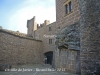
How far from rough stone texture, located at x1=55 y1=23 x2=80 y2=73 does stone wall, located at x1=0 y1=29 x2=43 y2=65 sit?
670 cm

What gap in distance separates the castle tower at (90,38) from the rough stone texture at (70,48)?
0.99 m

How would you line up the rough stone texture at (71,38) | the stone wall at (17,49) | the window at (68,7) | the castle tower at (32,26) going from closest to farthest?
the rough stone texture at (71,38) → the window at (68,7) → the stone wall at (17,49) → the castle tower at (32,26)

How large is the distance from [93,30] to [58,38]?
125 inches

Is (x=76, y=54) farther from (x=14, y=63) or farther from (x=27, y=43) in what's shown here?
(x=27, y=43)

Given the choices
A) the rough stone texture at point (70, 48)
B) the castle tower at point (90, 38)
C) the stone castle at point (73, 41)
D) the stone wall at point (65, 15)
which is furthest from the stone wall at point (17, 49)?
the castle tower at point (90, 38)

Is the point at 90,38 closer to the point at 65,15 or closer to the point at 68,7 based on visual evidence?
the point at 65,15

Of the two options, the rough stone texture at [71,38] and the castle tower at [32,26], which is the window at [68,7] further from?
the castle tower at [32,26]

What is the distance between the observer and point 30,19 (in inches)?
1032

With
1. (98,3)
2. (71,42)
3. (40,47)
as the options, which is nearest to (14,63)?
(40,47)

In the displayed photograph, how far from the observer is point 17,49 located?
13.8 m

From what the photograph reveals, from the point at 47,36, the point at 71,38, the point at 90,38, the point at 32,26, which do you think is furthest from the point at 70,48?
the point at 32,26

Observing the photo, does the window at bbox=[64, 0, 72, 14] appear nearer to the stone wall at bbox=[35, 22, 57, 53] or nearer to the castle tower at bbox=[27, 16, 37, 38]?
the stone wall at bbox=[35, 22, 57, 53]

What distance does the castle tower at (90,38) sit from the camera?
518 cm

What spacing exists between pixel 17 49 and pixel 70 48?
855 cm
